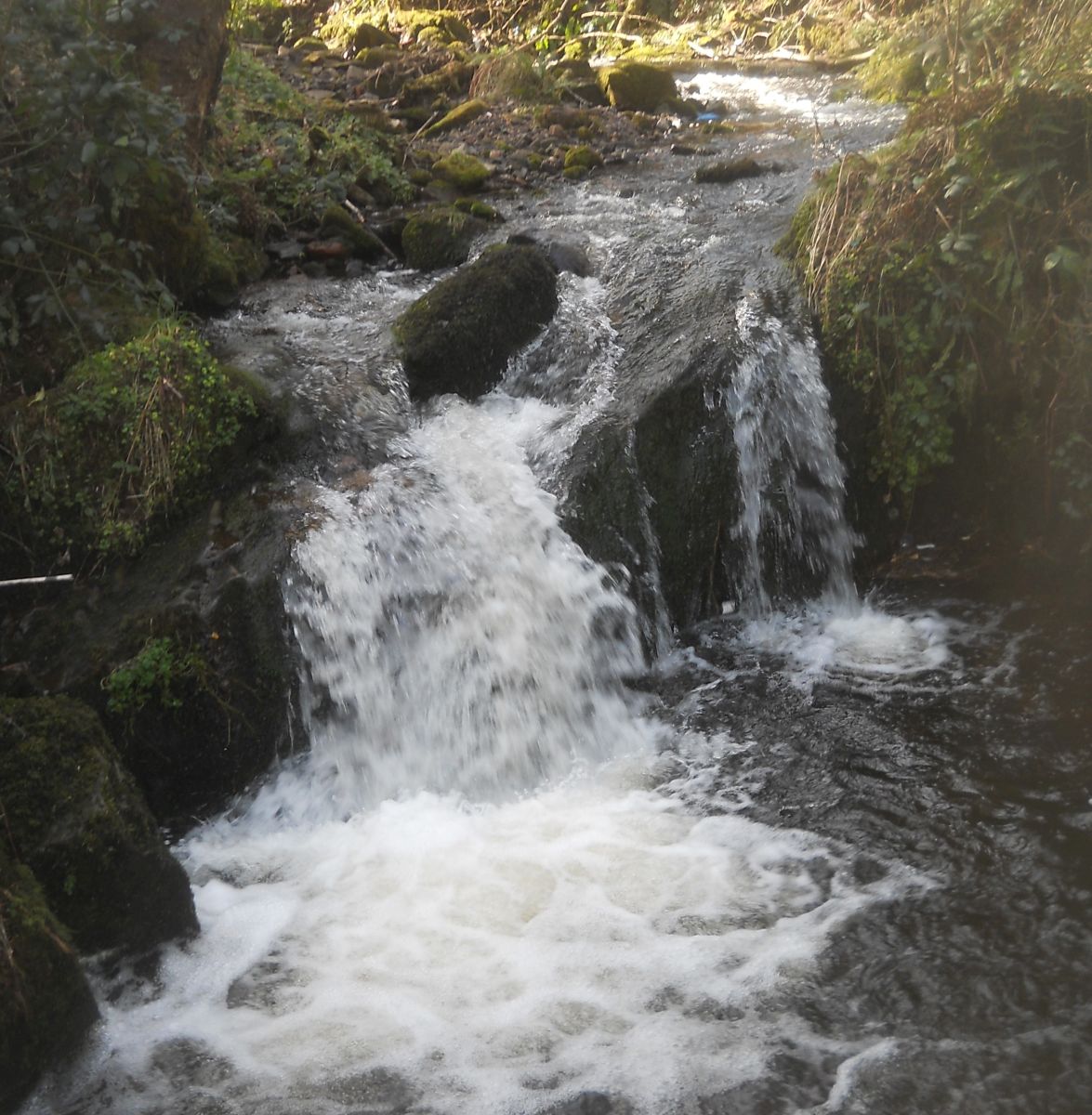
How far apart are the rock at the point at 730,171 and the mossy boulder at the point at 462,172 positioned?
223cm

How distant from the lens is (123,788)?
3.81 meters

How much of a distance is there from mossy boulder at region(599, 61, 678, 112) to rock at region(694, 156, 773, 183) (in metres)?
4.34

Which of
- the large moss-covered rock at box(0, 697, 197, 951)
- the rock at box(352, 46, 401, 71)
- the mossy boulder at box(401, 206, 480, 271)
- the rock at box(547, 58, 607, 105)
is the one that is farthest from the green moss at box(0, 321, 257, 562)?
the rock at box(352, 46, 401, 71)

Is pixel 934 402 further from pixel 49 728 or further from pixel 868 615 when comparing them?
pixel 49 728

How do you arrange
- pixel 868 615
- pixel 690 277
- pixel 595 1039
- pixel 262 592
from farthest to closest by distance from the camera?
1. pixel 690 277
2. pixel 868 615
3. pixel 262 592
4. pixel 595 1039

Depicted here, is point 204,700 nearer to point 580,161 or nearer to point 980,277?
point 980,277

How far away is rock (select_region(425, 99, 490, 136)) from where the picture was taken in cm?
1241

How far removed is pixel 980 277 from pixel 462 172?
6068 mm

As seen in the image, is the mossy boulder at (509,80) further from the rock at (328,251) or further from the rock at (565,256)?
the rock at (565,256)

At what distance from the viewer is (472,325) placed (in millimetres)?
6727

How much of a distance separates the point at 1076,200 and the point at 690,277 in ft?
8.38

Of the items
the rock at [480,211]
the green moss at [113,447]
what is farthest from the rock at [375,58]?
the green moss at [113,447]

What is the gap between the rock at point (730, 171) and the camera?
32.8 feet

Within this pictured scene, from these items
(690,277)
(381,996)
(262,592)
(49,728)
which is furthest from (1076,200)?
(49,728)
